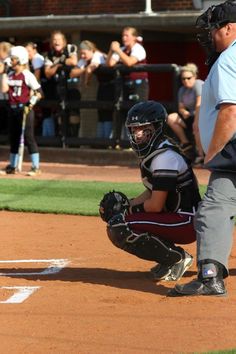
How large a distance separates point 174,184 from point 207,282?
838 mm

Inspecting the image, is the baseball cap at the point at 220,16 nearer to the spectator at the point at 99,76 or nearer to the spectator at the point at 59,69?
the spectator at the point at 99,76

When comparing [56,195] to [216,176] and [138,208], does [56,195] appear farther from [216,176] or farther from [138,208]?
[216,176]

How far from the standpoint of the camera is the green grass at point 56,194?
10.8 m

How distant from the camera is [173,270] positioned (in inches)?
270

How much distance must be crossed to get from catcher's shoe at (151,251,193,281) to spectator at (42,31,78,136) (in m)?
9.96

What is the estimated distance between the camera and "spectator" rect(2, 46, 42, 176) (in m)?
14.4

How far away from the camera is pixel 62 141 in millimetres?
17359

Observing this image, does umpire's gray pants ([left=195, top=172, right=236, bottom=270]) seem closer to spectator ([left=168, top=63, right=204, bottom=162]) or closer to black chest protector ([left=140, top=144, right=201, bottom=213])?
black chest protector ([left=140, top=144, right=201, bottom=213])

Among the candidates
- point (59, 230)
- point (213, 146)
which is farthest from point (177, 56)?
point (213, 146)

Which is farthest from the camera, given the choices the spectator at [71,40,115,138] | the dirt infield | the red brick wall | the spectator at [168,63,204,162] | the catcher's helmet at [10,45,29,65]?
the red brick wall

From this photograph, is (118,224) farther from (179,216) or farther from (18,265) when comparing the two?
(18,265)

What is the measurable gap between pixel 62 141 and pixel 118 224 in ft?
35.4

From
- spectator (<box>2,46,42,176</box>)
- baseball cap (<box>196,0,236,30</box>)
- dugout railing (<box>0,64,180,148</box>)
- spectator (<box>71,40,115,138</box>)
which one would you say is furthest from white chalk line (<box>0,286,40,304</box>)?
spectator (<box>71,40,115,138</box>)

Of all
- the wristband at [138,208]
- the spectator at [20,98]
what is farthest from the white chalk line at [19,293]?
the spectator at [20,98]
